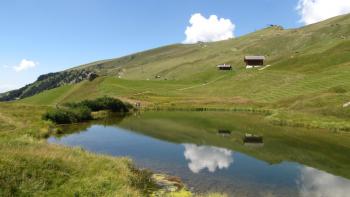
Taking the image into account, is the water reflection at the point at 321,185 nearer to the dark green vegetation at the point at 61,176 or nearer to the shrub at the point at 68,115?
the dark green vegetation at the point at 61,176

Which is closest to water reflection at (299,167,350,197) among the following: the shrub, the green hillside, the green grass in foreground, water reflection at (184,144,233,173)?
water reflection at (184,144,233,173)

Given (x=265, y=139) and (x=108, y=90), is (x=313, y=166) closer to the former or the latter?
(x=265, y=139)

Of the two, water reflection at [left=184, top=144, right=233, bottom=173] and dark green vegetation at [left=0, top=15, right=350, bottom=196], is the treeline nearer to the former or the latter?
dark green vegetation at [left=0, top=15, right=350, bottom=196]

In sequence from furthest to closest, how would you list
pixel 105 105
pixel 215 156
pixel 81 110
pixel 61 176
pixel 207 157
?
pixel 105 105, pixel 81 110, pixel 215 156, pixel 207 157, pixel 61 176

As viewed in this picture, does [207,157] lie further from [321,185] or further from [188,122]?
[188,122]

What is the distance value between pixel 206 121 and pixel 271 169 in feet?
151

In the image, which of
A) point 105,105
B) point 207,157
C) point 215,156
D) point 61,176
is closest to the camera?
point 61,176

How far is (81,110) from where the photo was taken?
9419 centimetres

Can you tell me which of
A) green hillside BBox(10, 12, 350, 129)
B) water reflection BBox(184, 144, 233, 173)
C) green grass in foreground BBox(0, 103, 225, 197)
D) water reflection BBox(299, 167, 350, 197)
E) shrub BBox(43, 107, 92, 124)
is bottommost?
water reflection BBox(299, 167, 350, 197)

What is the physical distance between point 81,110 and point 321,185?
6897cm

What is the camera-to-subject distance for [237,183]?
35.8 m

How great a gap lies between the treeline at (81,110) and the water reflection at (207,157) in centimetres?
3631

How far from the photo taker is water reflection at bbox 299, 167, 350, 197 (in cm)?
3319

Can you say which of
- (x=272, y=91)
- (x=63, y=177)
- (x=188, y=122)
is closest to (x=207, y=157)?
(x=63, y=177)
